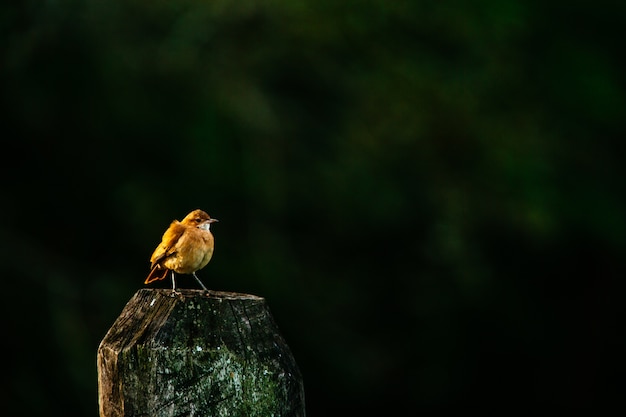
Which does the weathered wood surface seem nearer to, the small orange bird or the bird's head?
the small orange bird

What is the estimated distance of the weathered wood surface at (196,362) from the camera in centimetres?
170

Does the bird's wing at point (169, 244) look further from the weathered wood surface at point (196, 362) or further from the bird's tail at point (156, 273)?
the weathered wood surface at point (196, 362)

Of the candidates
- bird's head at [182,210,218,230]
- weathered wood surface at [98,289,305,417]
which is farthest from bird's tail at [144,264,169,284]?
weathered wood surface at [98,289,305,417]

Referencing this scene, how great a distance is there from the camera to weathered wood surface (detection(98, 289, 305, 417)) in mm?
1699

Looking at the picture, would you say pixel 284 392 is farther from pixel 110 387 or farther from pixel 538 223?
pixel 538 223

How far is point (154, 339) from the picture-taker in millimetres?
1721

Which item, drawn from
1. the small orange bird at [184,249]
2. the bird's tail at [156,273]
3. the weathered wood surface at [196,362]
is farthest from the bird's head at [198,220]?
the weathered wood surface at [196,362]

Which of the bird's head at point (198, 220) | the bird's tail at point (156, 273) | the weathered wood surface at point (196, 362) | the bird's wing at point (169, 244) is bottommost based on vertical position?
Result: the weathered wood surface at point (196, 362)

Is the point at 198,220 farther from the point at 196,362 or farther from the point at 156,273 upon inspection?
the point at 196,362

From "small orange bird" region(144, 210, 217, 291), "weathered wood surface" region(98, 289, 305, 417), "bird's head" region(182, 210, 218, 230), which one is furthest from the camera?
"bird's head" region(182, 210, 218, 230)

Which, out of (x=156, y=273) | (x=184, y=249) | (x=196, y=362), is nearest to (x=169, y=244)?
(x=184, y=249)

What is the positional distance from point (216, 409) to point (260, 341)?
148mm

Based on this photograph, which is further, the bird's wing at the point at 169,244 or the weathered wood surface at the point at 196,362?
the bird's wing at the point at 169,244

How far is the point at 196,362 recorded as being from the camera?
171cm
